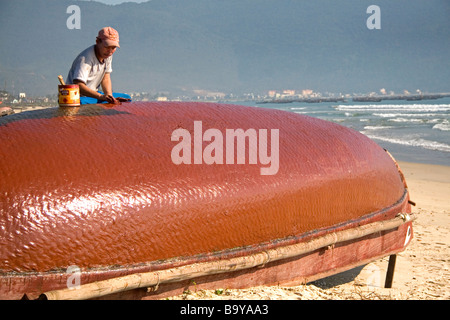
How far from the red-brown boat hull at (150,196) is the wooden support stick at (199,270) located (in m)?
0.04

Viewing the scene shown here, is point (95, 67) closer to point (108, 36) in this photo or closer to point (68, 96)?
point (108, 36)

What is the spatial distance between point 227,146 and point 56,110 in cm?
111

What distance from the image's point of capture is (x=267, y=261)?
2627 mm

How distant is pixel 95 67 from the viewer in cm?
370

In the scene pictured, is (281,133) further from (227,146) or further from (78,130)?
(78,130)

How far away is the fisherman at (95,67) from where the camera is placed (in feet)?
11.5

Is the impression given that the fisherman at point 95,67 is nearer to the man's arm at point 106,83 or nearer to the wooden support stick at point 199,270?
the man's arm at point 106,83

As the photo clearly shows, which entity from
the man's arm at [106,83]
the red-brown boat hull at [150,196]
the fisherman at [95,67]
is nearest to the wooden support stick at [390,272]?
the red-brown boat hull at [150,196]

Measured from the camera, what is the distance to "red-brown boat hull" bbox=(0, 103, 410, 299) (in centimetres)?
210

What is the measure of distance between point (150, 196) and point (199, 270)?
0.43m

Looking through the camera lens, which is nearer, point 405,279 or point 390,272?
point 390,272

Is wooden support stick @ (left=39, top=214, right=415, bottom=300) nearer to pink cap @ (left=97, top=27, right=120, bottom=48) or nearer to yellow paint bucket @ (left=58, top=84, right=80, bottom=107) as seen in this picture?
yellow paint bucket @ (left=58, top=84, right=80, bottom=107)

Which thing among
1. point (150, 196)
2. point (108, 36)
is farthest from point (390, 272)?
point (108, 36)
